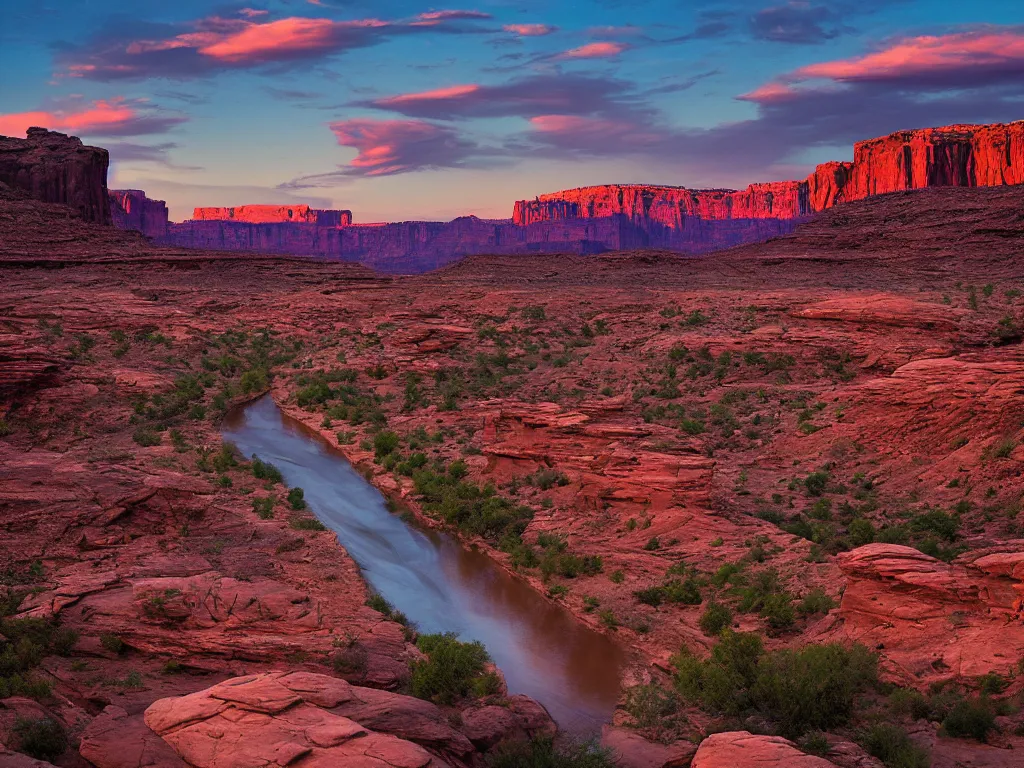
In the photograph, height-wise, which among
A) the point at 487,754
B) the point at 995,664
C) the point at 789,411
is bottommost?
the point at 487,754

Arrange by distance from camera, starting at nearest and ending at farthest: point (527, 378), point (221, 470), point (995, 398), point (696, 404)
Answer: point (995, 398) → point (221, 470) → point (696, 404) → point (527, 378)

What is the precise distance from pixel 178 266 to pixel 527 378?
121ft

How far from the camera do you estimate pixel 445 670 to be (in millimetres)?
16375

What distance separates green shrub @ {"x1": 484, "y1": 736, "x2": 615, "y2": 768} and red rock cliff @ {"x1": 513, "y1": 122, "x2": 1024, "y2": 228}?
95491 mm

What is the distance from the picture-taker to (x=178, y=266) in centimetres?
6750

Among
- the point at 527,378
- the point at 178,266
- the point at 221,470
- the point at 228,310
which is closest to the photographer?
the point at 221,470

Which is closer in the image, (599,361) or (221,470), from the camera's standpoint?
(221,470)

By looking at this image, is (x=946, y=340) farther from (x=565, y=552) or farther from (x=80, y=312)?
(x=80, y=312)

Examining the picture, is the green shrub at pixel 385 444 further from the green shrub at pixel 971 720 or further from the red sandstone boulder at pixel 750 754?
the green shrub at pixel 971 720

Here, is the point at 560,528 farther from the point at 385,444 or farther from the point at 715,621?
the point at 385,444

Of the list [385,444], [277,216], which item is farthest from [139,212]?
[385,444]

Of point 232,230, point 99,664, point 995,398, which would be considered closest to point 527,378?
point 995,398

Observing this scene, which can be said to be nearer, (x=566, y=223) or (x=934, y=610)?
(x=934, y=610)

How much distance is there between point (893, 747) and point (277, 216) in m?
184
